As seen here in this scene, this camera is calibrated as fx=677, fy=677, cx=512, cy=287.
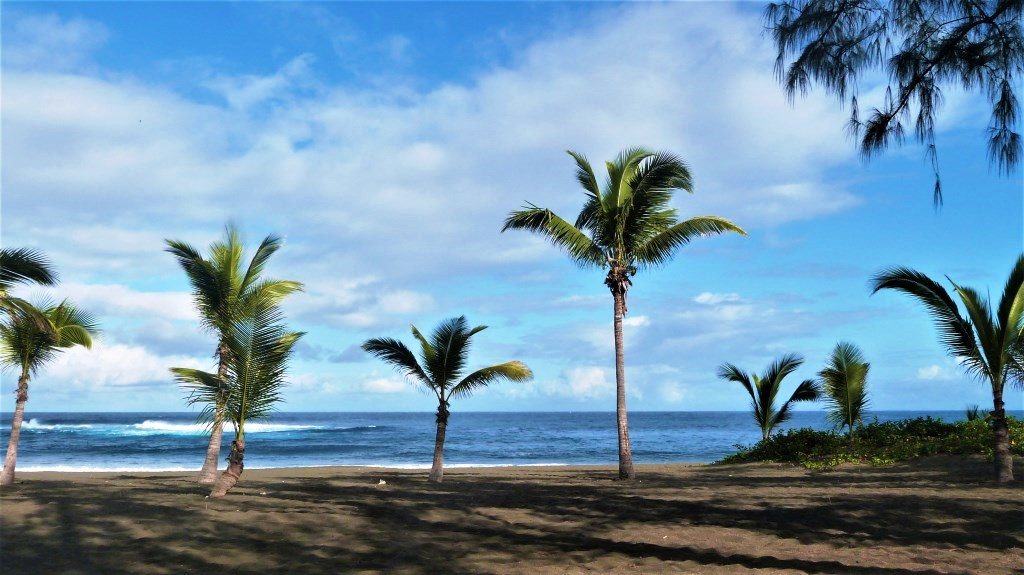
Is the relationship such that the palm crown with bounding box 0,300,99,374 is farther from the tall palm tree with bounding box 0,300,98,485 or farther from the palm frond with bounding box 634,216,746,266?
the palm frond with bounding box 634,216,746,266

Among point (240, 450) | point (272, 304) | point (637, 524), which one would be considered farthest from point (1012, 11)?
point (240, 450)

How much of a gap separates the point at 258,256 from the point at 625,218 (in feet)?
28.2

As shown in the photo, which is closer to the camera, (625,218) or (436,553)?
(436,553)

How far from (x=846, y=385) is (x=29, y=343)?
69.8ft

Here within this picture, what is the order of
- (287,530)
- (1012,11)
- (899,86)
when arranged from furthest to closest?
1. (287,530)
2. (899,86)
3. (1012,11)

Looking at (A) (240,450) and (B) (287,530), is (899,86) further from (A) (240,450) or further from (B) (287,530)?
(A) (240,450)

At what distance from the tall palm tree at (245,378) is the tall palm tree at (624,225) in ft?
21.7

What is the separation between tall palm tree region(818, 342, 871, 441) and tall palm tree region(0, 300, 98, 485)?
20151 millimetres

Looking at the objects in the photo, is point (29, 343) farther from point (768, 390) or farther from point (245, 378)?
point (768, 390)

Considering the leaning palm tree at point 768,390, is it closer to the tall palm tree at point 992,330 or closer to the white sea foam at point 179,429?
the tall palm tree at point 992,330

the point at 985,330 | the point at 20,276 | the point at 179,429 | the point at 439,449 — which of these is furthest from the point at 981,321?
the point at 179,429

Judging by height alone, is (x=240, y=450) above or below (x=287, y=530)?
above

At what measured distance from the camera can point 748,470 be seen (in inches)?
728

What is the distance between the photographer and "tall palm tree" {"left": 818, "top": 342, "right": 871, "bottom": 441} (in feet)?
65.3
